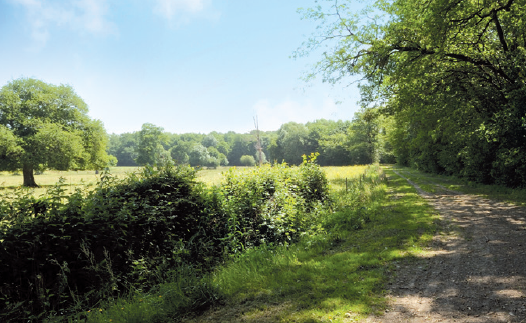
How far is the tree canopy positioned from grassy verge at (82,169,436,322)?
901cm

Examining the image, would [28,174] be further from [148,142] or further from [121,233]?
[148,142]

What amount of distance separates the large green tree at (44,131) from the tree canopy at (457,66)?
103ft

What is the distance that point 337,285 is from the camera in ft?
14.6

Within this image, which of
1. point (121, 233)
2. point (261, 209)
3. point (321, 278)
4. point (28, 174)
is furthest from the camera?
point (28, 174)

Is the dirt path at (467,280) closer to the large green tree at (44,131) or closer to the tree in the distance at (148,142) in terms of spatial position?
the large green tree at (44,131)

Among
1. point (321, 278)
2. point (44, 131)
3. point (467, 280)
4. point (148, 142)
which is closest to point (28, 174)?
point (44, 131)

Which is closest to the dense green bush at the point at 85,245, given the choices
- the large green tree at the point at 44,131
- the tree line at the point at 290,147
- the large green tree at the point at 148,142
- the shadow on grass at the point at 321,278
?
the shadow on grass at the point at 321,278

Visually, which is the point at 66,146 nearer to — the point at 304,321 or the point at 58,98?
the point at 58,98

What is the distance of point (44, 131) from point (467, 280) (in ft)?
128

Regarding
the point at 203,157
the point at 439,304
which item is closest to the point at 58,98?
the point at 439,304

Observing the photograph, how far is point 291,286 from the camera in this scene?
455cm

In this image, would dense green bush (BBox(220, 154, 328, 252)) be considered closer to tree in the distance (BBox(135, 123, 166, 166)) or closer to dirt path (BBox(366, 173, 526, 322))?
dirt path (BBox(366, 173, 526, 322))

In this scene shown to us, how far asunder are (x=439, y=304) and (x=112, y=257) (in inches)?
222

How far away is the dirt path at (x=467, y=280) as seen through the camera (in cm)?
330
